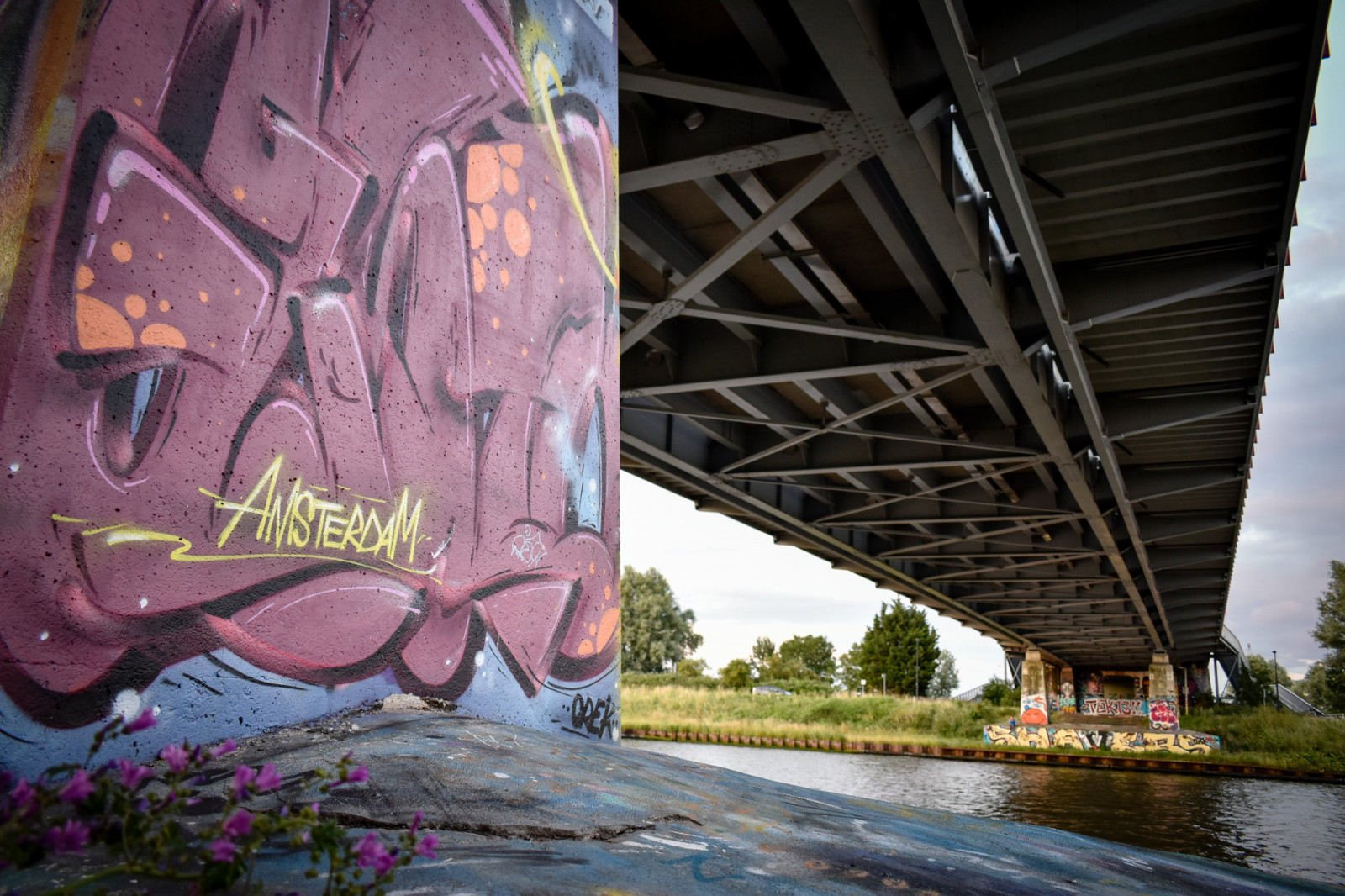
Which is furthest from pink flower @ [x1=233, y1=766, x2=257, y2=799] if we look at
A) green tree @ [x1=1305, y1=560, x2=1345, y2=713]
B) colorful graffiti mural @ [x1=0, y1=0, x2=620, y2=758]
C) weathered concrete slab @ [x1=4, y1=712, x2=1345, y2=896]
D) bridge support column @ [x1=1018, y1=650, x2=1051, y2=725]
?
green tree @ [x1=1305, y1=560, x2=1345, y2=713]

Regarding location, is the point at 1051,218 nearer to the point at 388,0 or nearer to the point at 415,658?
the point at 388,0

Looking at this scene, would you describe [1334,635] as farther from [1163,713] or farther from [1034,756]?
[1034,756]

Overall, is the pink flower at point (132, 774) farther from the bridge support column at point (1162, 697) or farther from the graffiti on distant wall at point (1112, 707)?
the graffiti on distant wall at point (1112, 707)

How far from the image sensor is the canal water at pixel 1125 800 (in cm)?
1814

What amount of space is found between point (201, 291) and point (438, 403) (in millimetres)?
1318

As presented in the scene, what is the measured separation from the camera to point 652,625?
90.1 m

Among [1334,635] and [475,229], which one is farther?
[1334,635]

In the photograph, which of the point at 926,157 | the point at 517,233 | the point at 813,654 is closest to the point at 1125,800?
the point at 926,157

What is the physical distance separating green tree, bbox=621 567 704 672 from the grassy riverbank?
2557cm

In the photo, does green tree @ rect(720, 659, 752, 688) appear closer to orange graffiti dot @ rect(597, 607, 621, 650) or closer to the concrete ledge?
the concrete ledge

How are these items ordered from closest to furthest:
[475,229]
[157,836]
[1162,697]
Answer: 1. [157,836]
2. [475,229]
3. [1162,697]

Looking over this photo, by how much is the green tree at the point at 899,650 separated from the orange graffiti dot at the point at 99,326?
97.3 metres

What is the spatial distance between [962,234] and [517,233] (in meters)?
5.56

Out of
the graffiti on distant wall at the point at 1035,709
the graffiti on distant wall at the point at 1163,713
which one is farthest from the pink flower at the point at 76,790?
the graffiti on distant wall at the point at 1035,709
